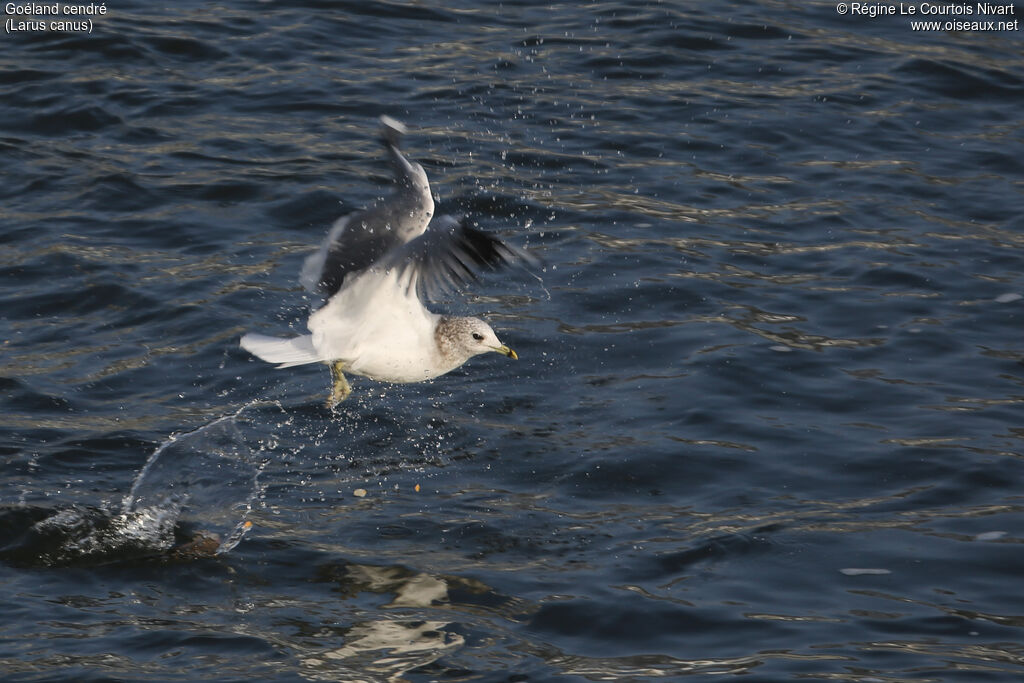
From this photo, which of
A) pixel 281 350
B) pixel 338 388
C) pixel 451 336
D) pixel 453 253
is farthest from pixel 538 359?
pixel 453 253

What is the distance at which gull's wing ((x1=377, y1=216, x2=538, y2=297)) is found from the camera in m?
6.23

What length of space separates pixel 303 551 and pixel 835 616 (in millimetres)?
2298

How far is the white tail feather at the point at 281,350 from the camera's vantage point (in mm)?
6840

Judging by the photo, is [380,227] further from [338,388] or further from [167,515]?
[167,515]

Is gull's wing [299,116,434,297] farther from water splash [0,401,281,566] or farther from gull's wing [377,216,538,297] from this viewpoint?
water splash [0,401,281,566]

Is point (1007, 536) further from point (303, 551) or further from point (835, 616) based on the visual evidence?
point (303, 551)

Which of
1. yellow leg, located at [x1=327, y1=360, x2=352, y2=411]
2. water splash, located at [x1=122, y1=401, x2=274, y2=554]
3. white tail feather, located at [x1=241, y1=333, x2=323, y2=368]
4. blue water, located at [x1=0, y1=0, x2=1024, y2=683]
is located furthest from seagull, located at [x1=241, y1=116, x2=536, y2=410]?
water splash, located at [x1=122, y1=401, x2=274, y2=554]

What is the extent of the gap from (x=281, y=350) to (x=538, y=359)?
197 cm

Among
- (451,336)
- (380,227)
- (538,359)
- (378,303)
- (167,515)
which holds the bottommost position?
(167,515)

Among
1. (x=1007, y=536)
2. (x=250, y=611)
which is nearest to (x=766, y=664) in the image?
(x=1007, y=536)

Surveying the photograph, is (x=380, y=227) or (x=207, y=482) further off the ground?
(x=380, y=227)

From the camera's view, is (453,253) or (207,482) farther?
(207,482)

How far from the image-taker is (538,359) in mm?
8398

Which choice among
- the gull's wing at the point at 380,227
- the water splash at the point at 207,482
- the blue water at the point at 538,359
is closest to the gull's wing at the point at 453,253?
the gull's wing at the point at 380,227
